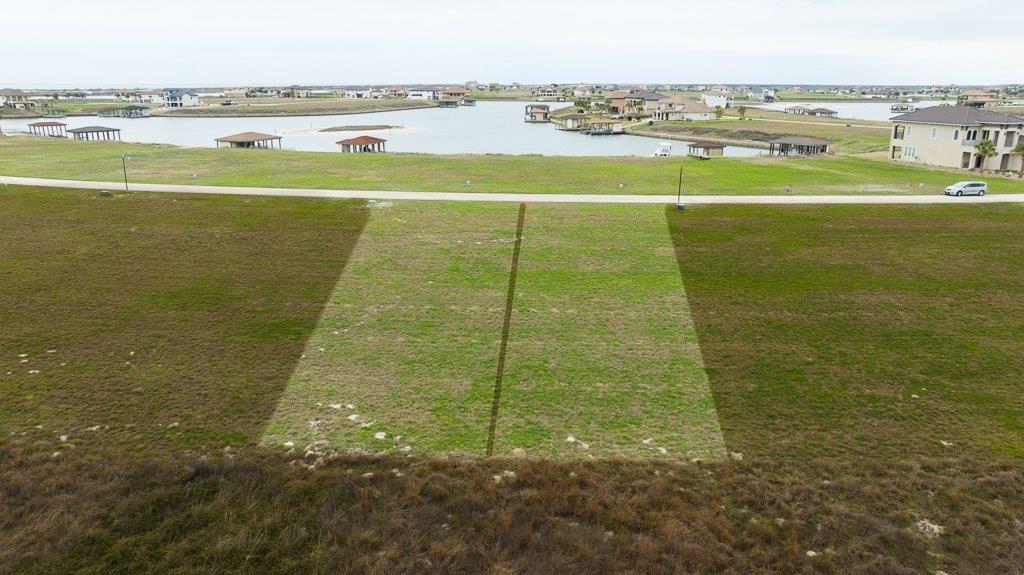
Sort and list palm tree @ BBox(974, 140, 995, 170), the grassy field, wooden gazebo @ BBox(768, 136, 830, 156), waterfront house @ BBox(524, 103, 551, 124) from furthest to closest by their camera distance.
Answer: waterfront house @ BBox(524, 103, 551, 124)
wooden gazebo @ BBox(768, 136, 830, 156)
palm tree @ BBox(974, 140, 995, 170)
the grassy field

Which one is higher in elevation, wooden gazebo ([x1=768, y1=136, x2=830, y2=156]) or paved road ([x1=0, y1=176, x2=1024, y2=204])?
wooden gazebo ([x1=768, y1=136, x2=830, y2=156])

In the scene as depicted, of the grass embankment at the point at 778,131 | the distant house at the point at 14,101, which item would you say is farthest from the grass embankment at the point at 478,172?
the distant house at the point at 14,101

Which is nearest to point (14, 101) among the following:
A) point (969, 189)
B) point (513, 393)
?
point (513, 393)

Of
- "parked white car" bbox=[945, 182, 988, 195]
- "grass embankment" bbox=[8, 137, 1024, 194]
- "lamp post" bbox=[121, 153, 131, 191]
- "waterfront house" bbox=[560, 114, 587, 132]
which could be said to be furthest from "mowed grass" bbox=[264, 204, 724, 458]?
"waterfront house" bbox=[560, 114, 587, 132]

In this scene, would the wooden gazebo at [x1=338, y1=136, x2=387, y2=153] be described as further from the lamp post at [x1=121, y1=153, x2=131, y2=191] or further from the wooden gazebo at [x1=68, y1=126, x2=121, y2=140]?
the wooden gazebo at [x1=68, y1=126, x2=121, y2=140]

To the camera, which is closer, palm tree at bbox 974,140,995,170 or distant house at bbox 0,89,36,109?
palm tree at bbox 974,140,995,170

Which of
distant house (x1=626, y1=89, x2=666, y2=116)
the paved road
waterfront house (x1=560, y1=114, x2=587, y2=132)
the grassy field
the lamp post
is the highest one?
distant house (x1=626, y1=89, x2=666, y2=116)

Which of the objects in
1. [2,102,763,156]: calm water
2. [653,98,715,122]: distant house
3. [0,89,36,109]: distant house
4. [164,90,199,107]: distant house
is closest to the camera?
[2,102,763,156]: calm water
